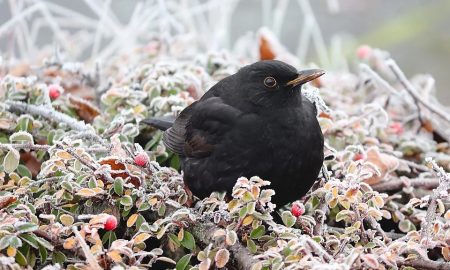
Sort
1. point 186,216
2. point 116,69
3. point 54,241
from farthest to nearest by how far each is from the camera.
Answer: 1. point 116,69
2. point 186,216
3. point 54,241

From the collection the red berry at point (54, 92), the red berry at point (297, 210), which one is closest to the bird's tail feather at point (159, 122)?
the red berry at point (54, 92)

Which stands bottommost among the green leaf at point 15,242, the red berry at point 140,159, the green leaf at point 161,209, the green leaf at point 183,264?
the green leaf at point 183,264

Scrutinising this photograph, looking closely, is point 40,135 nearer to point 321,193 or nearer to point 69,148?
point 69,148

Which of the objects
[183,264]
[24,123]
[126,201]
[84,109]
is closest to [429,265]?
[183,264]

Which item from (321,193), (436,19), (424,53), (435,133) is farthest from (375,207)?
(436,19)

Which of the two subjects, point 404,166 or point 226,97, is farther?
point 404,166

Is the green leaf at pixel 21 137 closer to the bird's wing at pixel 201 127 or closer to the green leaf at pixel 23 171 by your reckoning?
the green leaf at pixel 23 171

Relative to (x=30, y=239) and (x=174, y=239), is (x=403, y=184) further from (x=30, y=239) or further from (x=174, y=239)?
(x=30, y=239)
